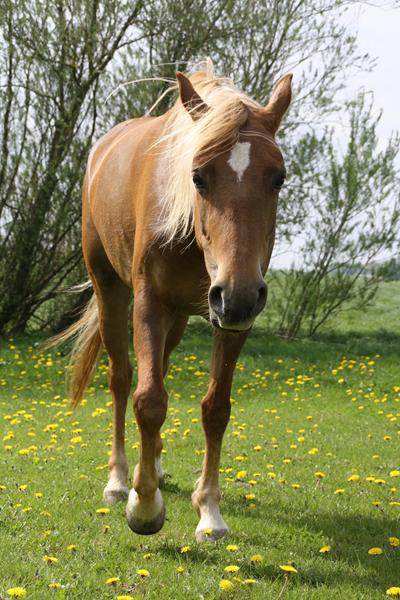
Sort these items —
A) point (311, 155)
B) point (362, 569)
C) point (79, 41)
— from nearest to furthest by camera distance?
point (362, 569) → point (79, 41) → point (311, 155)

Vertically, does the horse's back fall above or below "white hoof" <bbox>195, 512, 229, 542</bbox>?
above

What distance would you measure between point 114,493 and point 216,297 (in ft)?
7.44

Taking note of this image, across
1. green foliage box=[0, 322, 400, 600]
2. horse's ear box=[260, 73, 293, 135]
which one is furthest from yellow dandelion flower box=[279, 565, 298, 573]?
horse's ear box=[260, 73, 293, 135]

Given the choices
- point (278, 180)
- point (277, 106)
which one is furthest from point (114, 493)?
point (277, 106)

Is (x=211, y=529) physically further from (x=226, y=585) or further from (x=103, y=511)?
(x=226, y=585)

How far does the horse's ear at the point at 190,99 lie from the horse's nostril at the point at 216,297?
3.36 ft

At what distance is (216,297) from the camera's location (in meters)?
→ 3.03

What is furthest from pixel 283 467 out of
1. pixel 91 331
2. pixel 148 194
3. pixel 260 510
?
pixel 148 194

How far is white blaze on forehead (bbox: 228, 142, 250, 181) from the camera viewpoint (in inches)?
126

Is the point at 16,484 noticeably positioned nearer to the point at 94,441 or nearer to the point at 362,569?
the point at 94,441

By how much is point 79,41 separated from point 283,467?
917 cm

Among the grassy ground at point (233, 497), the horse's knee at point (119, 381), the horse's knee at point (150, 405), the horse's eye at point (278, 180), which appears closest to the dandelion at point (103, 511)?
the grassy ground at point (233, 497)

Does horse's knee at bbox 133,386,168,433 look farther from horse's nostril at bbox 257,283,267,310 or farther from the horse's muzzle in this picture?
horse's nostril at bbox 257,283,267,310

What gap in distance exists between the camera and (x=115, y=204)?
15.4 feet
